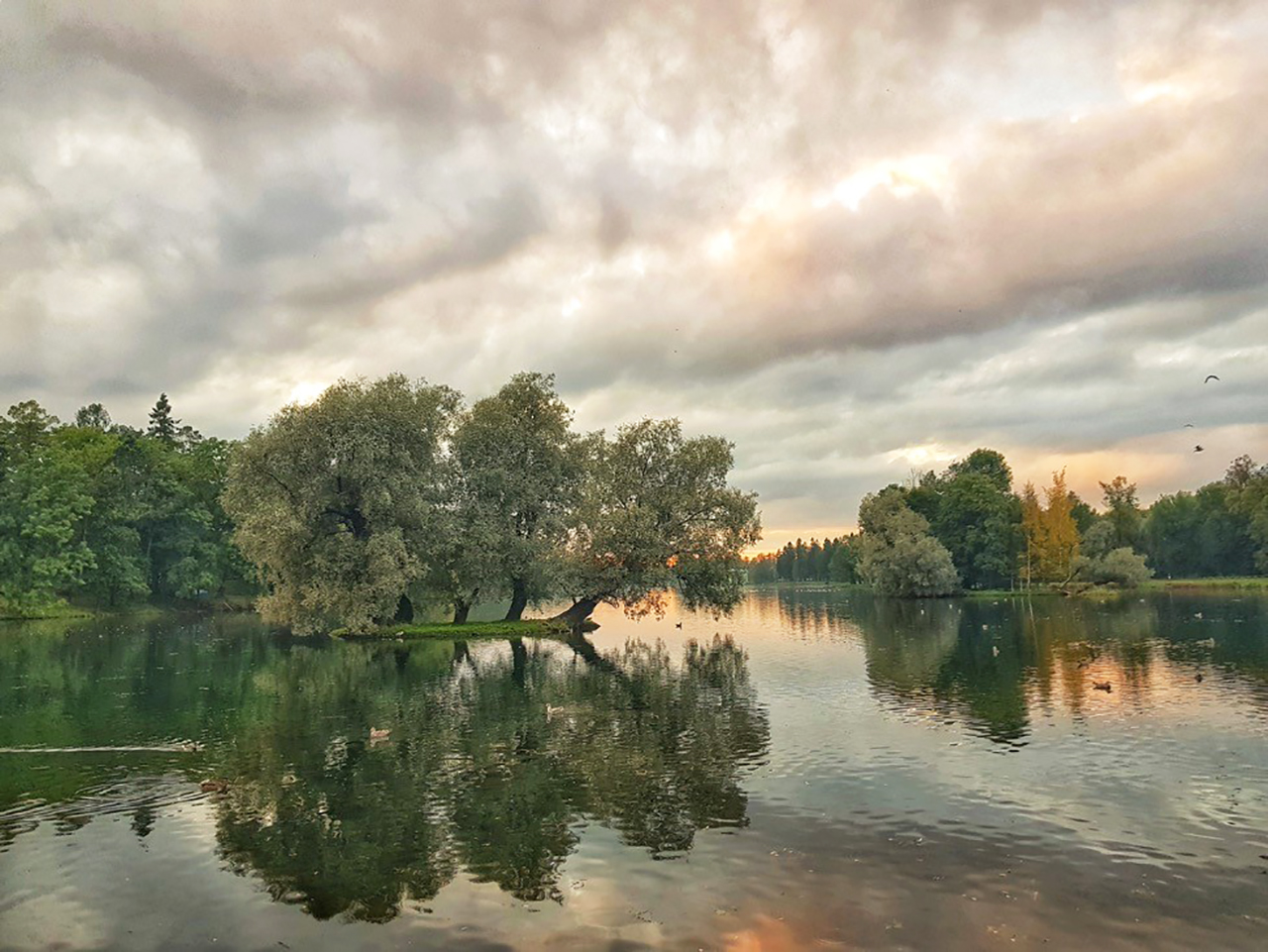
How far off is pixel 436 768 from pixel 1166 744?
24.4m

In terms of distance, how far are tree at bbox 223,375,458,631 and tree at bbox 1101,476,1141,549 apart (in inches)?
5287

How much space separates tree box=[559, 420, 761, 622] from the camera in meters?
83.1

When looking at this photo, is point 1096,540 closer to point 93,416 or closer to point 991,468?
point 991,468

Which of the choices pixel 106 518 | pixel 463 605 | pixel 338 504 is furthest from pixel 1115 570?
pixel 106 518

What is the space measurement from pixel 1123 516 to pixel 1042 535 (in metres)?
38.5

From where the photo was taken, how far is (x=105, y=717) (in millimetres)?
37844

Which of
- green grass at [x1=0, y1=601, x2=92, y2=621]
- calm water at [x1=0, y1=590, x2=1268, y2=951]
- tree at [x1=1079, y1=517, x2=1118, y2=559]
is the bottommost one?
calm water at [x1=0, y1=590, x2=1268, y2=951]

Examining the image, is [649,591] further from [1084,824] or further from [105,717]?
[1084,824]

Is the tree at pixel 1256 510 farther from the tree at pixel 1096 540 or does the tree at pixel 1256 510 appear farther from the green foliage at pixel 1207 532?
the tree at pixel 1096 540

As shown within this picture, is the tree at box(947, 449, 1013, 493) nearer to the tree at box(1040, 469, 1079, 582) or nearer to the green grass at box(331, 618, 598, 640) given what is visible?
the tree at box(1040, 469, 1079, 582)

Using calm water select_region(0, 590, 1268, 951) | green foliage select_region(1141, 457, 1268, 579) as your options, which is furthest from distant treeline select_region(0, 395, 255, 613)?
green foliage select_region(1141, 457, 1268, 579)

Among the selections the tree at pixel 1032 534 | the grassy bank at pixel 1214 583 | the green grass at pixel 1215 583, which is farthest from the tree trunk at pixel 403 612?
the green grass at pixel 1215 583

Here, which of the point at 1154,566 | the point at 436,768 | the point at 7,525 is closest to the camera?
the point at 436,768

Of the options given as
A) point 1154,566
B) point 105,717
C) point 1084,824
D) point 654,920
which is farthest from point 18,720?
point 1154,566
